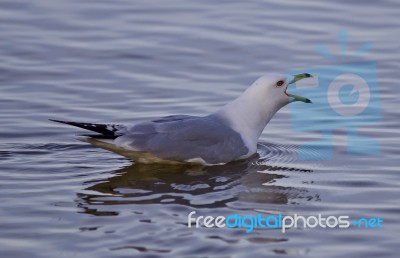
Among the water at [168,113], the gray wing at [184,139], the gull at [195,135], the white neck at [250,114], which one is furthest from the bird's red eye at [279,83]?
the gray wing at [184,139]

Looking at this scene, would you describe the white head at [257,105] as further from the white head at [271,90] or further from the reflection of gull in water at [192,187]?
the reflection of gull in water at [192,187]

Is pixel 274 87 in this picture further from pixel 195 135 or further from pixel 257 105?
pixel 195 135

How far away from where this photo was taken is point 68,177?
8.93 metres

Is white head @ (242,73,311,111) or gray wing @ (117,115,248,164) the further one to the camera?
white head @ (242,73,311,111)

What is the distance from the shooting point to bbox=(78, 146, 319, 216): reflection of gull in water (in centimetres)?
827

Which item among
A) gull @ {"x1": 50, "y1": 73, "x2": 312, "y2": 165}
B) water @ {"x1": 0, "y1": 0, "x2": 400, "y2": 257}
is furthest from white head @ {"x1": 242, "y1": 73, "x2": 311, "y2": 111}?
water @ {"x1": 0, "y1": 0, "x2": 400, "y2": 257}

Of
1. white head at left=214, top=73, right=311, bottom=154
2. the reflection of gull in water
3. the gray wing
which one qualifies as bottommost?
the reflection of gull in water

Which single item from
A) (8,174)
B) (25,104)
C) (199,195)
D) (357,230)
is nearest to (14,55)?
(25,104)

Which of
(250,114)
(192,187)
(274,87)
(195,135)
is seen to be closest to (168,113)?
(250,114)

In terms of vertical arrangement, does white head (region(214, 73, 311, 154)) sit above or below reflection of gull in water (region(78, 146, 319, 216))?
above

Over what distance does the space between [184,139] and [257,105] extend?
966 mm

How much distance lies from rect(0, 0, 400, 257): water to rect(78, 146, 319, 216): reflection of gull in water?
0.02 metres

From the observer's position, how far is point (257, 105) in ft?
32.7

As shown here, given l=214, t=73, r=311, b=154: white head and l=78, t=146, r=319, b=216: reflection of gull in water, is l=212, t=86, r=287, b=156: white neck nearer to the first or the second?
l=214, t=73, r=311, b=154: white head
